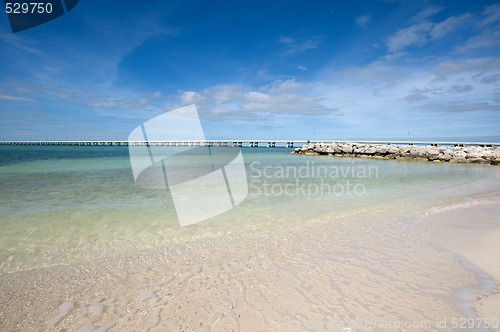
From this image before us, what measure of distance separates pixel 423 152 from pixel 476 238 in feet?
121

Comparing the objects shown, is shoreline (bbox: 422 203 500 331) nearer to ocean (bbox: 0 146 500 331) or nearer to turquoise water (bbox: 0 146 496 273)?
ocean (bbox: 0 146 500 331)

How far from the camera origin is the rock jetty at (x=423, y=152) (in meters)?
30.3

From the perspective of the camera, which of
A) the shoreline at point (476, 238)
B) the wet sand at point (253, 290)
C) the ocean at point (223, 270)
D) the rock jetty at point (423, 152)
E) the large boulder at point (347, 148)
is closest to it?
the wet sand at point (253, 290)

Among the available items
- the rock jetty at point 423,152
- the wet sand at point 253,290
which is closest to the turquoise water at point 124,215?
the wet sand at point 253,290

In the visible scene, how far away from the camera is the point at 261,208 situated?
299 inches

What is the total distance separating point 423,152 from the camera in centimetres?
3428

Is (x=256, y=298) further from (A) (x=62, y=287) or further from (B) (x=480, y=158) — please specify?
(B) (x=480, y=158)

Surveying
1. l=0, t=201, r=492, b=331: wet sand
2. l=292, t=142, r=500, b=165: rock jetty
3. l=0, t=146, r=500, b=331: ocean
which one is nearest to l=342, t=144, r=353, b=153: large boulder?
l=292, t=142, r=500, b=165: rock jetty

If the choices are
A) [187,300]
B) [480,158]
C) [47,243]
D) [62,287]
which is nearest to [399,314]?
[187,300]

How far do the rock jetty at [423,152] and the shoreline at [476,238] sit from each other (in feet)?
103

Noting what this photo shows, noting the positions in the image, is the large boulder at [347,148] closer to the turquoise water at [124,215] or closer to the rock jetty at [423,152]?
the rock jetty at [423,152]

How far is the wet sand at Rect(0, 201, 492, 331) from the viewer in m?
2.51

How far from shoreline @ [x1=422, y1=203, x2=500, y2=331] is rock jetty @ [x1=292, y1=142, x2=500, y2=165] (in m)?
31.5

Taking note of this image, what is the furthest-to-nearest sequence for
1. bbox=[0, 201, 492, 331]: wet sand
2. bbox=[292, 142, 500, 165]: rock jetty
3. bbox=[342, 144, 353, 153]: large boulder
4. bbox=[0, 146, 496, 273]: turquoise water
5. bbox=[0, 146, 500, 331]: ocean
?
bbox=[342, 144, 353, 153]: large boulder → bbox=[292, 142, 500, 165]: rock jetty → bbox=[0, 146, 496, 273]: turquoise water → bbox=[0, 146, 500, 331]: ocean → bbox=[0, 201, 492, 331]: wet sand
